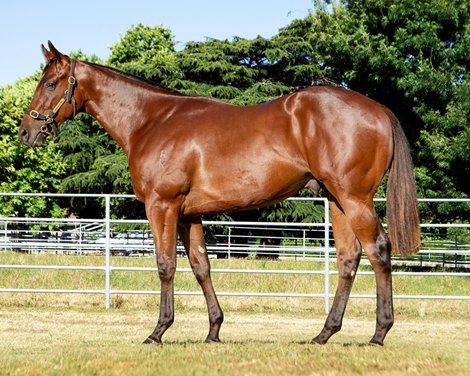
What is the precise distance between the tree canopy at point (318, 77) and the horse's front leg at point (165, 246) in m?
9.78

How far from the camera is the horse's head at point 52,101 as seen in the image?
22.8ft

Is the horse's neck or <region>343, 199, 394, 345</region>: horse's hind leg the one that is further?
the horse's neck

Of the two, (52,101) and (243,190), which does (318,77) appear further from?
(243,190)

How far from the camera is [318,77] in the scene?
29.0 m

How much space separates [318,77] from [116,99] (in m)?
22.8

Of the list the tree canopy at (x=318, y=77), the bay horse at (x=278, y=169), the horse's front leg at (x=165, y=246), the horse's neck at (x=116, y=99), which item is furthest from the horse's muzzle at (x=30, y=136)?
the tree canopy at (x=318, y=77)

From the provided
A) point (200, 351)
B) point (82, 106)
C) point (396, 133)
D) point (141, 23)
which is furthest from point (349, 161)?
point (141, 23)

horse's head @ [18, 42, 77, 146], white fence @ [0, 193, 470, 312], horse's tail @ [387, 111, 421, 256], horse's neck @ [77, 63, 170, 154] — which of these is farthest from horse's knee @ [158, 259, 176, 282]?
white fence @ [0, 193, 470, 312]

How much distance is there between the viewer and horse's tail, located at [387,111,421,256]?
6.07m

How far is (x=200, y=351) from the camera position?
5.62 m

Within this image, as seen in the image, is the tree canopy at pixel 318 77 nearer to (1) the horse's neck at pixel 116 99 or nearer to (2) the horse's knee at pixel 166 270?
(1) the horse's neck at pixel 116 99

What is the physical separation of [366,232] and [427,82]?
1124 centimetres

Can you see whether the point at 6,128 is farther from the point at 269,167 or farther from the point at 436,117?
the point at 269,167

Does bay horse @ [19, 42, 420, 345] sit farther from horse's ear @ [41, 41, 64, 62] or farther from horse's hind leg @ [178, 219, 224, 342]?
horse's ear @ [41, 41, 64, 62]
